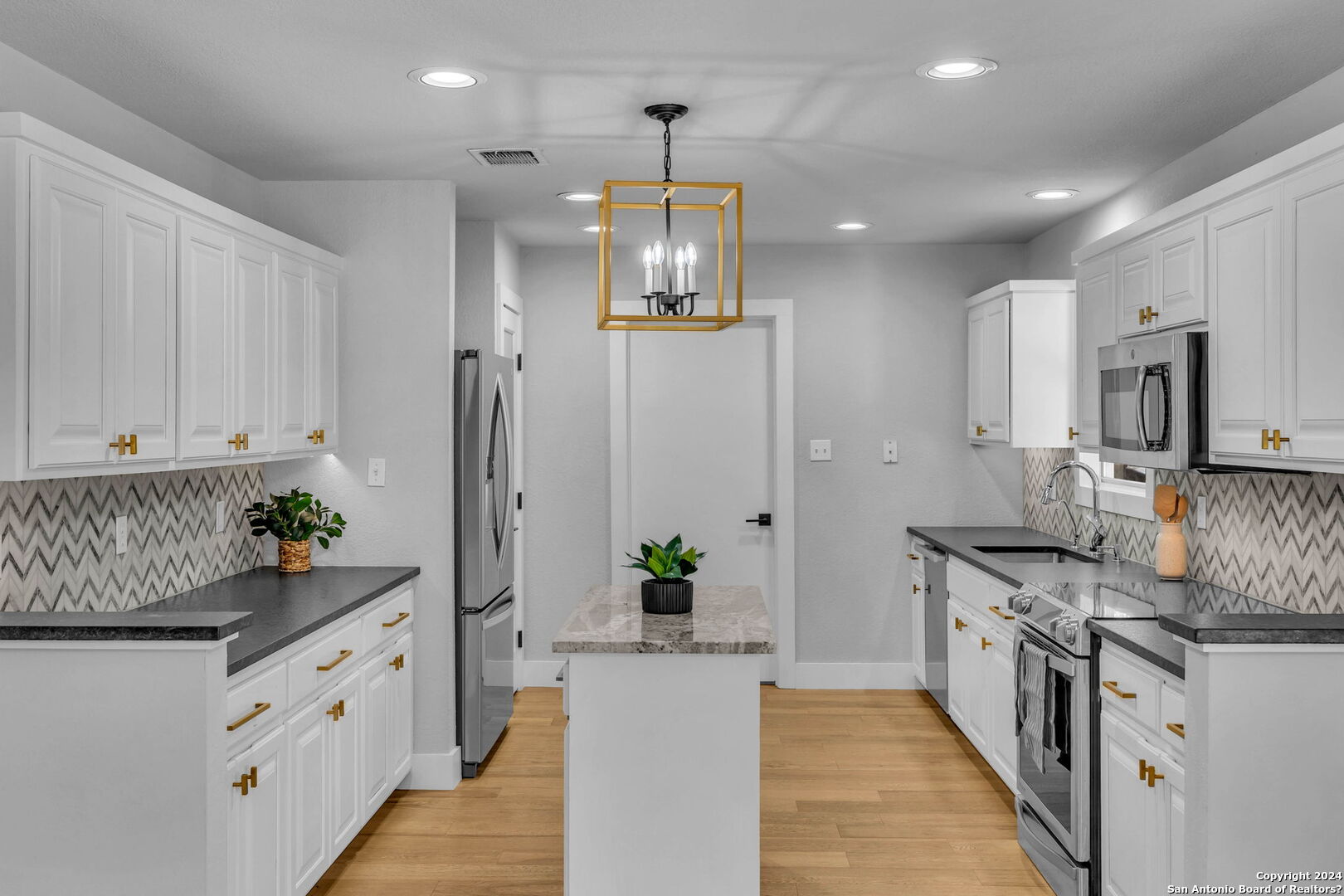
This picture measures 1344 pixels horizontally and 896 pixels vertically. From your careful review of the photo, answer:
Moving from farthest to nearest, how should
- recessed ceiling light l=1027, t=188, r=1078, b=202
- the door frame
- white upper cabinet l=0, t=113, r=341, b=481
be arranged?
the door frame < recessed ceiling light l=1027, t=188, r=1078, b=202 < white upper cabinet l=0, t=113, r=341, b=481

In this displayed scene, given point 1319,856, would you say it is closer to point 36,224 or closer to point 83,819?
point 83,819

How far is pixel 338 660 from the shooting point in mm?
3162

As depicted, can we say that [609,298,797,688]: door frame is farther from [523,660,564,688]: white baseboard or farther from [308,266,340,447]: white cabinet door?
[308,266,340,447]: white cabinet door

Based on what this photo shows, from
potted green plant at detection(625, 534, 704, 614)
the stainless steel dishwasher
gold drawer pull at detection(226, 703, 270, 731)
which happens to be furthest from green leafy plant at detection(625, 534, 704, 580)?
the stainless steel dishwasher

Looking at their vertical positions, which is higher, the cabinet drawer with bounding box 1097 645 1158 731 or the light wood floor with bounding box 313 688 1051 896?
the cabinet drawer with bounding box 1097 645 1158 731

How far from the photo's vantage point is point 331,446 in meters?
3.96

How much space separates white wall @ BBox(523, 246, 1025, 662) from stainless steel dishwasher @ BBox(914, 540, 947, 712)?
1.43ft

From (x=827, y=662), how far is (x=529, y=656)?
1691mm

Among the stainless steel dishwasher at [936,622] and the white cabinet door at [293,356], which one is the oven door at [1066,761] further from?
the white cabinet door at [293,356]

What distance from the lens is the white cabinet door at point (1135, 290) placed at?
132 inches

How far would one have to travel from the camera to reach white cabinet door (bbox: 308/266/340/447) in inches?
150

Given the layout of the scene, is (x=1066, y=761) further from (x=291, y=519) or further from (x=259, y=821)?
(x=291, y=519)

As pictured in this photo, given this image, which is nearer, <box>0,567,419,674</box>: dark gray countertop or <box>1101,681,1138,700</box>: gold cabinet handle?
<box>0,567,419,674</box>: dark gray countertop

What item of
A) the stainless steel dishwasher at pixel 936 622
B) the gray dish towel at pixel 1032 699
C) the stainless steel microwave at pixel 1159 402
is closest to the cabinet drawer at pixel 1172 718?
the gray dish towel at pixel 1032 699
